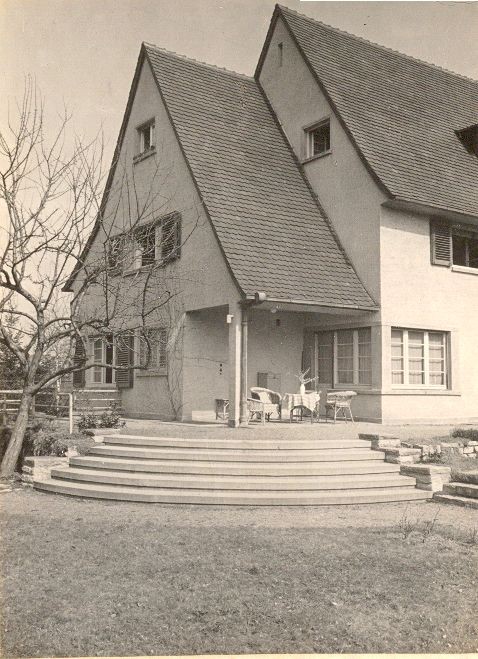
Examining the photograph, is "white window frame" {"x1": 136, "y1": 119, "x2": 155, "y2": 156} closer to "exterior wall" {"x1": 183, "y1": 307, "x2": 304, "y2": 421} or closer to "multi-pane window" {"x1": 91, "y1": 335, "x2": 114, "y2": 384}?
"exterior wall" {"x1": 183, "y1": 307, "x2": 304, "y2": 421}

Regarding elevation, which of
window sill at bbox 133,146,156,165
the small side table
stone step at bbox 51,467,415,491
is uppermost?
window sill at bbox 133,146,156,165

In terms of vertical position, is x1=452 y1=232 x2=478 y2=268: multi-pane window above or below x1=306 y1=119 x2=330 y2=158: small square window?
below

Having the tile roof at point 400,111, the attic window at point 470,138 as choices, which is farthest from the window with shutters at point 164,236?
the attic window at point 470,138

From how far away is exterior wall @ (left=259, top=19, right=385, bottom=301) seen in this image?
16.9 metres

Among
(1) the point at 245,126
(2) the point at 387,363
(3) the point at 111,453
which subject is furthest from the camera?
(1) the point at 245,126

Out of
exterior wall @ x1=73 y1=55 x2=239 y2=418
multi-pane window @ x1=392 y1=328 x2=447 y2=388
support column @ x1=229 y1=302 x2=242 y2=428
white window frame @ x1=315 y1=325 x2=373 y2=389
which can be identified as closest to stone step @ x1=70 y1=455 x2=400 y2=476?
support column @ x1=229 y1=302 x2=242 y2=428

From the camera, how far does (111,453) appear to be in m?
12.0

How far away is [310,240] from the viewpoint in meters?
17.3

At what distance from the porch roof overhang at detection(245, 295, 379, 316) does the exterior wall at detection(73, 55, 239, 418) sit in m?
0.68

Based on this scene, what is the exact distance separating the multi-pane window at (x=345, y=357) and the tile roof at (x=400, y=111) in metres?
3.65

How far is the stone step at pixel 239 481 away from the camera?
10.5 metres

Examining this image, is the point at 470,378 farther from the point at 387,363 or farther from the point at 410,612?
the point at 410,612

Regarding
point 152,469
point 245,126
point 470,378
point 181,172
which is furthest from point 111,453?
point 245,126

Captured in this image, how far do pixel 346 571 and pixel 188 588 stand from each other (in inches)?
63.6
